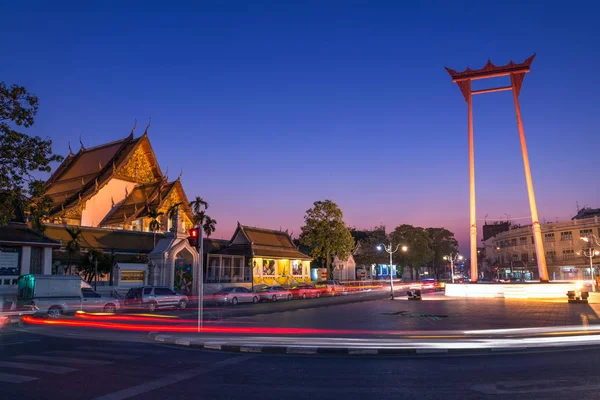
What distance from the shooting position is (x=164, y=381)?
26.9ft

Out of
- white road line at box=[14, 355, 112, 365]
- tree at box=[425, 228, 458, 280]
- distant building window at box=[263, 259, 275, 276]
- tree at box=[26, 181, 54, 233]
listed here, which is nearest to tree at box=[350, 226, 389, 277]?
tree at box=[425, 228, 458, 280]

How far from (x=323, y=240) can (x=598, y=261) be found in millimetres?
45959

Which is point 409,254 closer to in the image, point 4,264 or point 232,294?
point 232,294

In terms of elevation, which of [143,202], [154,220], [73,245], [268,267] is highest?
[143,202]

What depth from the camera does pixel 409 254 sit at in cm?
7750

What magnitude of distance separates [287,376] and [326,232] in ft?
157

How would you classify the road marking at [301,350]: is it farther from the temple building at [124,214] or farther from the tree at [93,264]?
the tree at [93,264]

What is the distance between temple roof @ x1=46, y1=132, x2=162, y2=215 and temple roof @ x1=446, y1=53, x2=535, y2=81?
35.2 m

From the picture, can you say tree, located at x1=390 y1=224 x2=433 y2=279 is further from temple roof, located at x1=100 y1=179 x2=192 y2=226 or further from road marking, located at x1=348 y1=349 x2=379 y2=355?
road marking, located at x1=348 y1=349 x2=379 y2=355

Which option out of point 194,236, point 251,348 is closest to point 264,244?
point 194,236

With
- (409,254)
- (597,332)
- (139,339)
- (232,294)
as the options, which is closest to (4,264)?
(232,294)

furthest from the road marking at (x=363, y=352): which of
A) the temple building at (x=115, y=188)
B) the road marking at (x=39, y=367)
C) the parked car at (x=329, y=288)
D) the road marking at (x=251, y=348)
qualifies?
the temple building at (x=115, y=188)

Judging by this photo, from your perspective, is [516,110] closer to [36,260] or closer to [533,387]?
[533,387]

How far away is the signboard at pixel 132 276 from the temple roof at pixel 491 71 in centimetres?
2980
